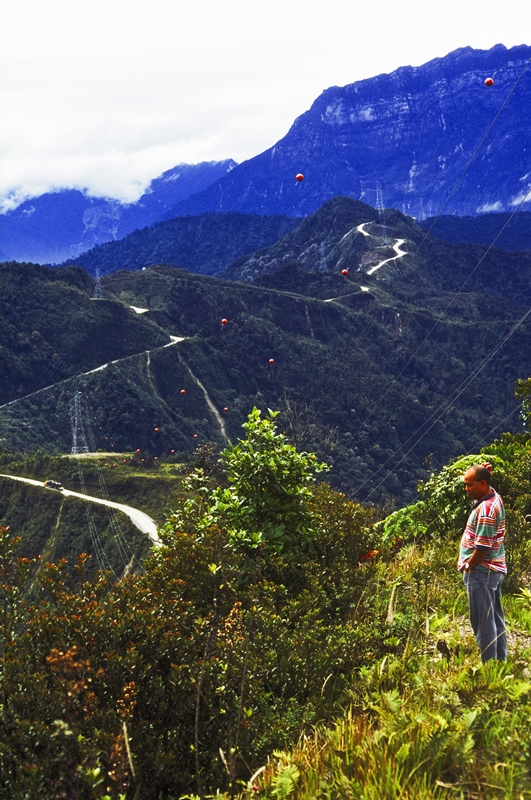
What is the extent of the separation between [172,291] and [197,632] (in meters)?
140

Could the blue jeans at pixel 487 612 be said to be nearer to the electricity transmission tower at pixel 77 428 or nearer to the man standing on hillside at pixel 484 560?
the man standing on hillside at pixel 484 560

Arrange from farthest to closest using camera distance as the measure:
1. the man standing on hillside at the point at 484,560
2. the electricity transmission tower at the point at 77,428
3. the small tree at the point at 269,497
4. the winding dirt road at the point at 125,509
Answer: the electricity transmission tower at the point at 77,428 → the winding dirt road at the point at 125,509 → the small tree at the point at 269,497 → the man standing on hillside at the point at 484,560

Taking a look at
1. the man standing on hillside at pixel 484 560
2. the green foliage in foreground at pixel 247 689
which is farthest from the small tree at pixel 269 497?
the man standing on hillside at pixel 484 560

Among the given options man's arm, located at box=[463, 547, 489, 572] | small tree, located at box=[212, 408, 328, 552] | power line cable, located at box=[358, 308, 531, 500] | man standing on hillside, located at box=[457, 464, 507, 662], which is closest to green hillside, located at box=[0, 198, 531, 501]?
power line cable, located at box=[358, 308, 531, 500]

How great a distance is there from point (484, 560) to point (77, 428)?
3461 inches

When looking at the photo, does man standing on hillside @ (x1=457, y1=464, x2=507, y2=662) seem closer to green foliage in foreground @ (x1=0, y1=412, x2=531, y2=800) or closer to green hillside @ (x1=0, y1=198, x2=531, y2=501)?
green foliage in foreground @ (x1=0, y1=412, x2=531, y2=800)

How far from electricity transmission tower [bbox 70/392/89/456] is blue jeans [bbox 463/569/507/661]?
79.6 m

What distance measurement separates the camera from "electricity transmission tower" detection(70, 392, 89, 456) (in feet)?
276

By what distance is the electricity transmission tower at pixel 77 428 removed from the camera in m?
84.0

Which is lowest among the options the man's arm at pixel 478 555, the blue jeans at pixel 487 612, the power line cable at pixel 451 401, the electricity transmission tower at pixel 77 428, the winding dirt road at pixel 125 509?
the power line cable at pixel 451 401

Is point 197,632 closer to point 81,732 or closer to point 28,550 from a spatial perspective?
point 81,732

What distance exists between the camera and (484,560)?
5574 millimetres

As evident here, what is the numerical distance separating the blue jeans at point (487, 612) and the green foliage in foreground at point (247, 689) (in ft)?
0.68

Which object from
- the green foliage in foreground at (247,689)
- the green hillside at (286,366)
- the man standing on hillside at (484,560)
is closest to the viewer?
the green foliage in foreground at (247,689)
